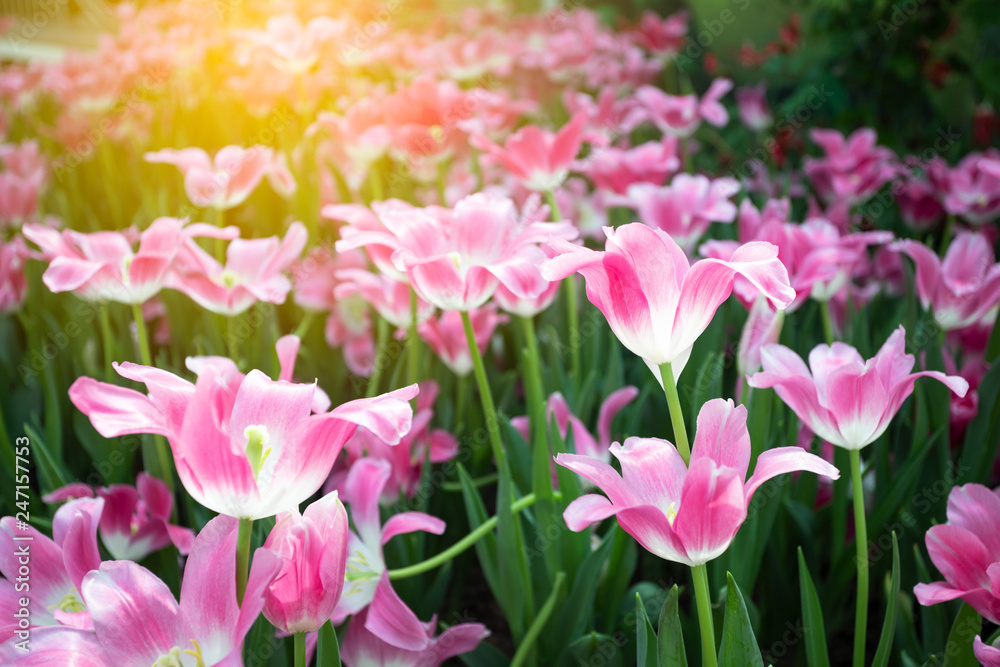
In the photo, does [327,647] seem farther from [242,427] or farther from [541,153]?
[541,153]

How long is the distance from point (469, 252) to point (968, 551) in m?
0.60

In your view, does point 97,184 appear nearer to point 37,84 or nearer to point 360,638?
point 37,84

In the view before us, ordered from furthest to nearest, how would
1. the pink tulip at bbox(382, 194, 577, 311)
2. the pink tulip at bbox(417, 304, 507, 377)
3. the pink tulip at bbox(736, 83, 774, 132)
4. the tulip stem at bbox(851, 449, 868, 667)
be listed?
the pink tulip at bbox(736, 83, 774, 132) < the pink tulip at bbox(417, 304, 507, 377) < the pink tulip at bbox(382, 194, 577, 311) < the tulip stem at bbox(851, 449, 868, 667)

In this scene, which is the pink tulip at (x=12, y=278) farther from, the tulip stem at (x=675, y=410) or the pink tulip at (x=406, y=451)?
the tulip stem at (x=675, y=410)

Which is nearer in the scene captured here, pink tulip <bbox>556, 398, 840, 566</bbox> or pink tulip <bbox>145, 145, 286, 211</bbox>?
pink tulip <bbox>556, 398, 840, 566</bbox>

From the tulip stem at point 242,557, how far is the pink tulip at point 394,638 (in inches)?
9.2

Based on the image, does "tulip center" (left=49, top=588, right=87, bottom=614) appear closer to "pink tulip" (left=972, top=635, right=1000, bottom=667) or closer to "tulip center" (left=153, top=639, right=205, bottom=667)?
"tulip center" (left=153, top=639, right=205, bottom=667)

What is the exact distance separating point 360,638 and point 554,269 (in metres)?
0.48

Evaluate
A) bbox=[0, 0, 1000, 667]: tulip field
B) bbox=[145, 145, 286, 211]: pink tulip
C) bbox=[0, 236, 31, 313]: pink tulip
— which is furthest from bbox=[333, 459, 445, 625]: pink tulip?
bbox=[0, 236, 31, 313]: pink tulip

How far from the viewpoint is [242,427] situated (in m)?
0.60

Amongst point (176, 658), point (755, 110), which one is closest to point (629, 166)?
point (176, 658)

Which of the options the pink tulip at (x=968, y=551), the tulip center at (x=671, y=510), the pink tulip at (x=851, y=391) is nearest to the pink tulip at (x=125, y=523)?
the tulip center at (x=671, y=510)

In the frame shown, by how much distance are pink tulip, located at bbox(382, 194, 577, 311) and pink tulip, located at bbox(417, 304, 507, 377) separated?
1.01 ft

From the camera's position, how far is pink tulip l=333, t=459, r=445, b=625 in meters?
0.80
